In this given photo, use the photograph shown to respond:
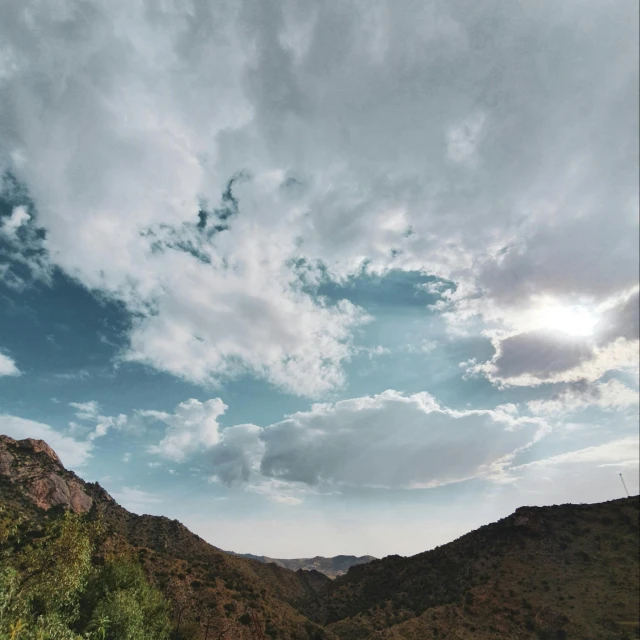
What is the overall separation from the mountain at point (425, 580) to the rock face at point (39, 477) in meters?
0.35

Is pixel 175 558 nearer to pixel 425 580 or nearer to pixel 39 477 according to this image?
pixel 39 477

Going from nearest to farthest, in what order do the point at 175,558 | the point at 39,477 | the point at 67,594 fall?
the point at 67,594
the point at 175,558
the point at 39,477

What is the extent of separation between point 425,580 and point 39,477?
3863 inches

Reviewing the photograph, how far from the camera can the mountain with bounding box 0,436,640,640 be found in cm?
6488

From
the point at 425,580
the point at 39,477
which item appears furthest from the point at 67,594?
the point at 425,580

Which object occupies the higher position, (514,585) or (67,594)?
(67,594)

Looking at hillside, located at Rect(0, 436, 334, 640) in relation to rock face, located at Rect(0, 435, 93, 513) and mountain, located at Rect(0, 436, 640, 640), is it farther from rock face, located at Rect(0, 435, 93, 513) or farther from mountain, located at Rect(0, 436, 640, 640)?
mountain, located at Rect(0, 436, 640, 640)

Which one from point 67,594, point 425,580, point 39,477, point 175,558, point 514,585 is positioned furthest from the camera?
point 425,580

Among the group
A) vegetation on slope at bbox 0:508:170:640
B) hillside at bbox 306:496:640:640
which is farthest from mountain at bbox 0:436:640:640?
vegetation on slope at bbox 0:508:170:640

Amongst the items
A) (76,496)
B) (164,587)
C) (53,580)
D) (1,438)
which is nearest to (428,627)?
(164,587)

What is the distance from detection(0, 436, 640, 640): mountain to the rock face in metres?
0.35

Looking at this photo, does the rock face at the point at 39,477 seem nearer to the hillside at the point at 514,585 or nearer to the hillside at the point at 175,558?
the hillside at the point at 175,558

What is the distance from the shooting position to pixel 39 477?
91438 mm

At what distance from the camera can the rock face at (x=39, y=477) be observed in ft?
284
